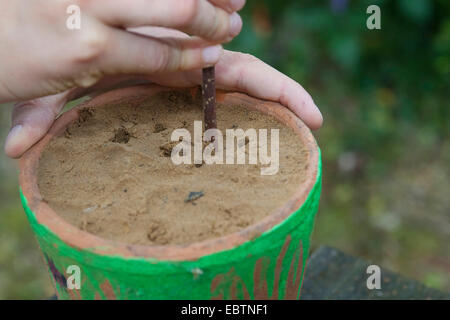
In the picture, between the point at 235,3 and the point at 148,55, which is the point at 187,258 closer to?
the point at 148,55

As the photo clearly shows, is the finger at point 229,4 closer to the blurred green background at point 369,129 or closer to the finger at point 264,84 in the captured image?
the finger at point 264,84

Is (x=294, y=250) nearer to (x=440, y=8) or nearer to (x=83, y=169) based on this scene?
(x=83, y=169)

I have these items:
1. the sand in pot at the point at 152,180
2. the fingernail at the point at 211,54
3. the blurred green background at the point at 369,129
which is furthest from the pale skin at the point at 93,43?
the blurred green background at the point at 369,129

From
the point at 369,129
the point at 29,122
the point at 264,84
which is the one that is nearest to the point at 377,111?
the point at 369,129

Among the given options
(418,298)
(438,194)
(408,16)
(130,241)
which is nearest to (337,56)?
(408,16)
